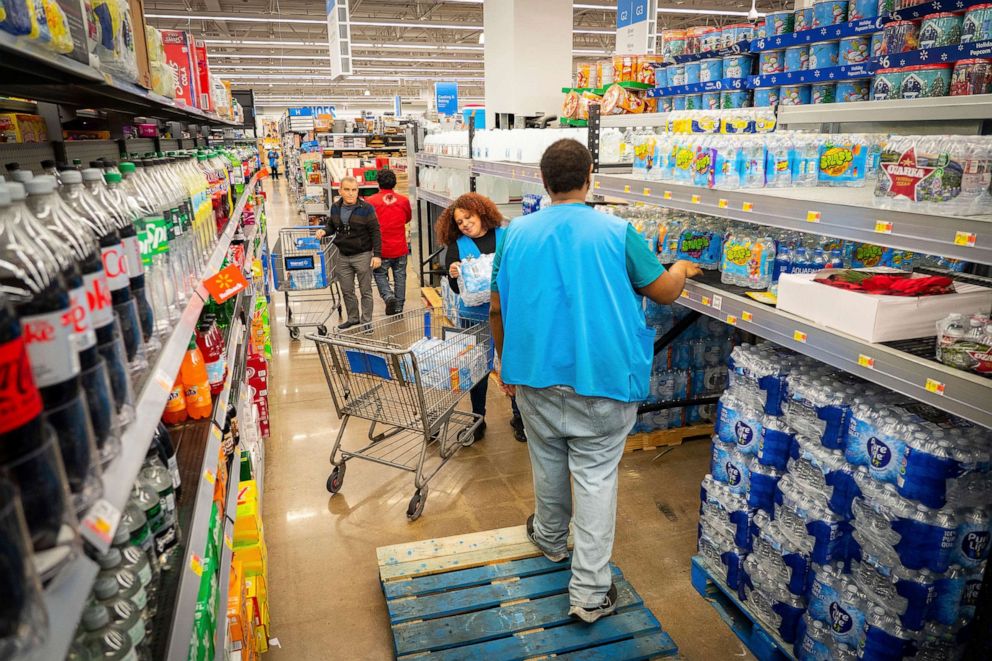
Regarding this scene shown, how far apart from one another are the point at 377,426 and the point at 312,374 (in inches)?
56.3

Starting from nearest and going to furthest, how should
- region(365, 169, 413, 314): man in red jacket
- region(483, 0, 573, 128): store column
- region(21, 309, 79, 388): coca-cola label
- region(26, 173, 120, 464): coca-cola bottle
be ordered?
region(21, 309, 79, 388): coca-cola label → region(26, 173, 120, 464): coca-cola bottle → region(483, 0, 573, 128): store column → region(365, 169, 413, 314): man in red jacket

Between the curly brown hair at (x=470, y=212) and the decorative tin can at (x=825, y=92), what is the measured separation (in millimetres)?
2512

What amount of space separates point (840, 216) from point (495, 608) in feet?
6.68

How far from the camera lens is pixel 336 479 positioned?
13.1 ft

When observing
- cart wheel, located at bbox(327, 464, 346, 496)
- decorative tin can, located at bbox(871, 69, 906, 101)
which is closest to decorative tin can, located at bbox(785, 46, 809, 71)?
decorative tin can, located at bbox(871, 69, 906, 101)

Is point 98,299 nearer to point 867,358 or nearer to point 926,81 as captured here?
point 867,358

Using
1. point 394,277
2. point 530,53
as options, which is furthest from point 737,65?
point 394,277

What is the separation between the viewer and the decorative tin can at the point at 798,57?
4820 mm

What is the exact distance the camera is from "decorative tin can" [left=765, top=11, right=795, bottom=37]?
4910 mm

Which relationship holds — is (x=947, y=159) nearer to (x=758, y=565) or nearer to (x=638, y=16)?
(x=758, y=565)

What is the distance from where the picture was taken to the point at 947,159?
187 cm

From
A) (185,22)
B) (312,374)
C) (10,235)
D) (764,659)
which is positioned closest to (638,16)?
(312,374)

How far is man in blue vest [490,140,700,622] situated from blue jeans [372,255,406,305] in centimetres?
514

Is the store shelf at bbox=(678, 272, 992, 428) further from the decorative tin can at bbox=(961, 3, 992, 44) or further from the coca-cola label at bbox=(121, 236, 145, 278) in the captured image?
the coca-cola label at bbox=(121, 236, 145, 278)
